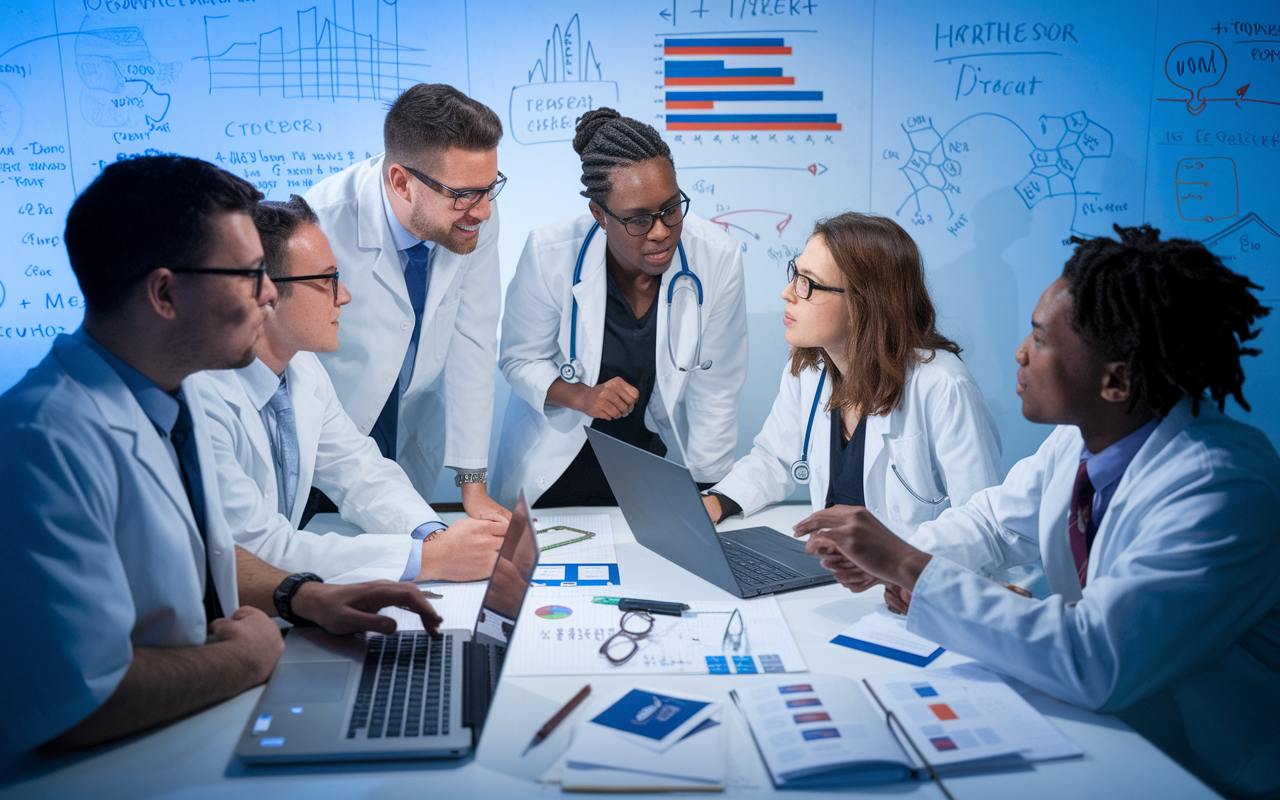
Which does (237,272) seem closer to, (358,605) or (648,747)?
(358,605)

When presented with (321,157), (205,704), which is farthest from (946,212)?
(205,704)

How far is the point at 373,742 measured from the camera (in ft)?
3.17

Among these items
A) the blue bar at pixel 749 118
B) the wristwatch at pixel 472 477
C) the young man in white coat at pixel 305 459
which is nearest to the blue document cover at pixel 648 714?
the young man in white coat at pixel 305 459

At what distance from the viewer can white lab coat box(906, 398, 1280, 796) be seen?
1.08m

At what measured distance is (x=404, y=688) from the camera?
1086 mm

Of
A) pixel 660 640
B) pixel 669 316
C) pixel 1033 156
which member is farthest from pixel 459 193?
pixel 1033 156

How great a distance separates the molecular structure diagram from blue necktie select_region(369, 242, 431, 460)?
6.18 feet

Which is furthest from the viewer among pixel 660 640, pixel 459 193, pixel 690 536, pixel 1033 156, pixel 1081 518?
pixel 1033 156

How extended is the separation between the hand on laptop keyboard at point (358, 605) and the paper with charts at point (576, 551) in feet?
0.86

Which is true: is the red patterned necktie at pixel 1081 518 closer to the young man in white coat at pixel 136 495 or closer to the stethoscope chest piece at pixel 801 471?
the stethoscope chest piece at pixel 801 471

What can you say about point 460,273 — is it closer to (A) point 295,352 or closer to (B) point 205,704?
(A) point 295,352

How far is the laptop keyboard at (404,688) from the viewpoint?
1.00m

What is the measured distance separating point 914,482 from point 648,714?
3.58 ft

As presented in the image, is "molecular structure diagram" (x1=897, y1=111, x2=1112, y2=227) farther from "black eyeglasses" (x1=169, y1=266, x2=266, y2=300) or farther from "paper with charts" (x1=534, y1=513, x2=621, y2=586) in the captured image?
"black eyeglasses" (x1=169, y1=266, x2=266, y2=300)
